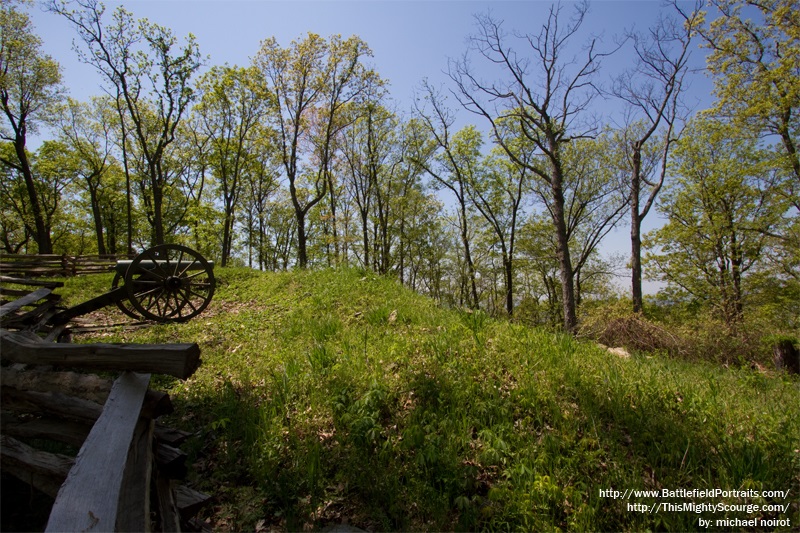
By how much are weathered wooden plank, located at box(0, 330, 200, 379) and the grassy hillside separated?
1362 millimetres

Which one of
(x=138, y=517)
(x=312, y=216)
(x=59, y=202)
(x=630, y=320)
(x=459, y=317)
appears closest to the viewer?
(x=138, y=517)

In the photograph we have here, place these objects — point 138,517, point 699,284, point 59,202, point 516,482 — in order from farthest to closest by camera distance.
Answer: point 59,202 → point 699,284 → point 516,482 → point 138,517

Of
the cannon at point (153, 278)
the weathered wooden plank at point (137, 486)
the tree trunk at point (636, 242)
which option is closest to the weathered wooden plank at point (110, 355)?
the weathered wooden plank at point (137, 486)

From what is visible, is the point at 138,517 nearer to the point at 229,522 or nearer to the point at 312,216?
the point at 229,522

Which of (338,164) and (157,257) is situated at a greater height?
(338,164)

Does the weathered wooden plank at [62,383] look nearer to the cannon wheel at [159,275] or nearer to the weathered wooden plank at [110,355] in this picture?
the weathered wooden plank at [110,355]

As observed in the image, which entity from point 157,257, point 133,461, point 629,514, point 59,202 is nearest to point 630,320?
point 629,514

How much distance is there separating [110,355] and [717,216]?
2489 centimetres

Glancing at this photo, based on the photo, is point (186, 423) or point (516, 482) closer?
point (516, 482)

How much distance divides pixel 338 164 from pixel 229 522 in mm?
27682

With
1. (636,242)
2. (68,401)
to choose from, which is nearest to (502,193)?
(636,242)

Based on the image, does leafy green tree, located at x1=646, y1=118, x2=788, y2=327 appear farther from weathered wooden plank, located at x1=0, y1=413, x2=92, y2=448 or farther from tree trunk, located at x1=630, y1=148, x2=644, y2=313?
weathered wooden plank, located at x1=0, y1=413, x2=92, y2=448

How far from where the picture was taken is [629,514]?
2.70m

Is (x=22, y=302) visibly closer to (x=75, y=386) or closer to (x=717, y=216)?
(x=75, y=386)
